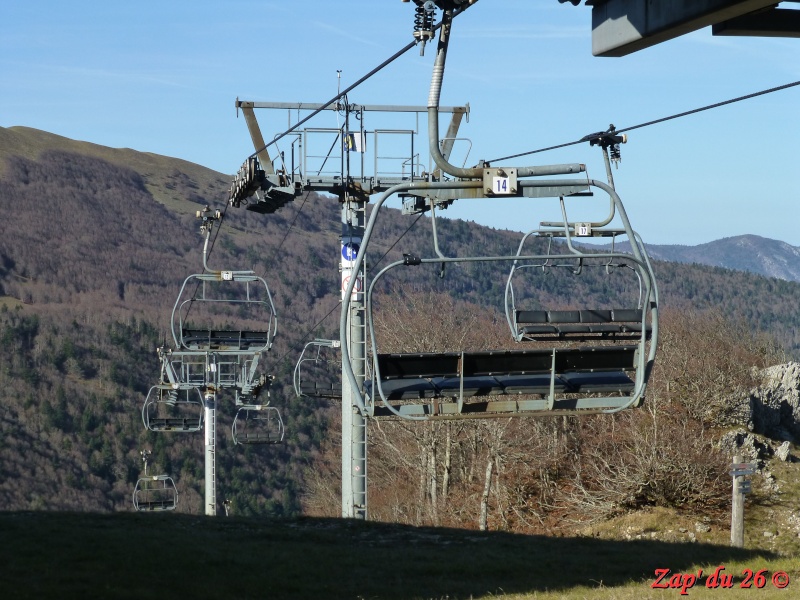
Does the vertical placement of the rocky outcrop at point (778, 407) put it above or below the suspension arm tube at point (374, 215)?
below

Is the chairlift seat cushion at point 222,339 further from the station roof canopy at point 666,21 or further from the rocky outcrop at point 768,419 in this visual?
the station roof canopy at point 666,21

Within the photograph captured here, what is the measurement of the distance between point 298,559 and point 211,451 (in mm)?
13412

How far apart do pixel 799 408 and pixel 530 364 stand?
2752cm

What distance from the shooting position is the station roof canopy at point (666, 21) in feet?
24.0

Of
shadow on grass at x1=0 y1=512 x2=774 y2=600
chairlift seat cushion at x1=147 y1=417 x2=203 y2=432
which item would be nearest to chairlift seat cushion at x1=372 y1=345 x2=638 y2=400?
shadow on grass at x1=0 y1=512 x2=774 y2=600

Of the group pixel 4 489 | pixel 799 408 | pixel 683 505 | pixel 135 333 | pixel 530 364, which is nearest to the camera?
pixel 530 364

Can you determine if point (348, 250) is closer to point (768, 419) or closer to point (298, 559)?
point (298, 559)

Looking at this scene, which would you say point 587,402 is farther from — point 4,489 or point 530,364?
point 4,489

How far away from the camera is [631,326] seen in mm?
13531

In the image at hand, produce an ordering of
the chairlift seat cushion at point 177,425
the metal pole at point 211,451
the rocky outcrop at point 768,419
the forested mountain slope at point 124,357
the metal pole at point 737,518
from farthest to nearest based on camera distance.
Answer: the forested mountain slope at point 124,357, the chairlift seat cushion at point 177,425, the rocky outcrop at point 768,419, the metal pole at point 211,451, the metal pole at point 737,518

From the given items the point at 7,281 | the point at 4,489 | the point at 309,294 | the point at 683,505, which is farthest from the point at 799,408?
the point at 7,281

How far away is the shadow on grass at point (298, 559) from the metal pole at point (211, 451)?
8352 millimetres

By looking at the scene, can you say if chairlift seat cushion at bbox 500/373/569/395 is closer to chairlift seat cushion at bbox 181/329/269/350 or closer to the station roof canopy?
the station roof canopy

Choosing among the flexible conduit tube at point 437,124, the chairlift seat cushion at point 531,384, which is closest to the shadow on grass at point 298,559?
the chairlift seat cushion at point 531,384
